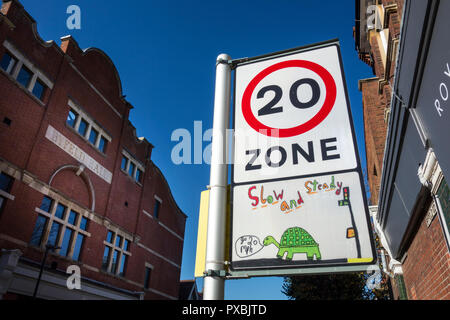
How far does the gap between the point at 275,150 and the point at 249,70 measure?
0.75m

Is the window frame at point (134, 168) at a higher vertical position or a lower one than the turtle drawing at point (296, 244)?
higher

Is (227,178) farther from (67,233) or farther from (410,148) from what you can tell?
(67,233)

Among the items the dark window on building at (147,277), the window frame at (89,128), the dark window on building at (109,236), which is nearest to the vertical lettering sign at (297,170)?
the window frame at (89,128)

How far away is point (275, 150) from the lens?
1972 mm

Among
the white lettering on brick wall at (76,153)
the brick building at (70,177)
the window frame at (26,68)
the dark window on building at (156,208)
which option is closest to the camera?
the brick building at (70,177)

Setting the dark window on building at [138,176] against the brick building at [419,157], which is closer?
the brick building at [419,157]

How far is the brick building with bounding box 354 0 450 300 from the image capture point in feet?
7.46

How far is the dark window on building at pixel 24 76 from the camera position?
1495 cm

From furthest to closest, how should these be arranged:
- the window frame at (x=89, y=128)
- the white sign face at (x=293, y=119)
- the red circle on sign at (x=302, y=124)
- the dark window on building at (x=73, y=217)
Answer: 1. the window frame at (x=89, y=128)
2. the dark window on building at (x=73, y=217)
3. the red circle on sign at (x=302, y=124)
4. the white sign face at (x=293, y=119)

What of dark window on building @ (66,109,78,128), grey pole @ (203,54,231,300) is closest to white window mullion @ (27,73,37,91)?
dark window on building @ (66,109,78,128)

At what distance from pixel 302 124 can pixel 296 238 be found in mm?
709

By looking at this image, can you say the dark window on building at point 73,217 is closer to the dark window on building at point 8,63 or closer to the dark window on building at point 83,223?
the dark window on building at point 83,223

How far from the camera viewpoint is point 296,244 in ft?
5.38

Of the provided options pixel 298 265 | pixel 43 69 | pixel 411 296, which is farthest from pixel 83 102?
pixel 298 265
